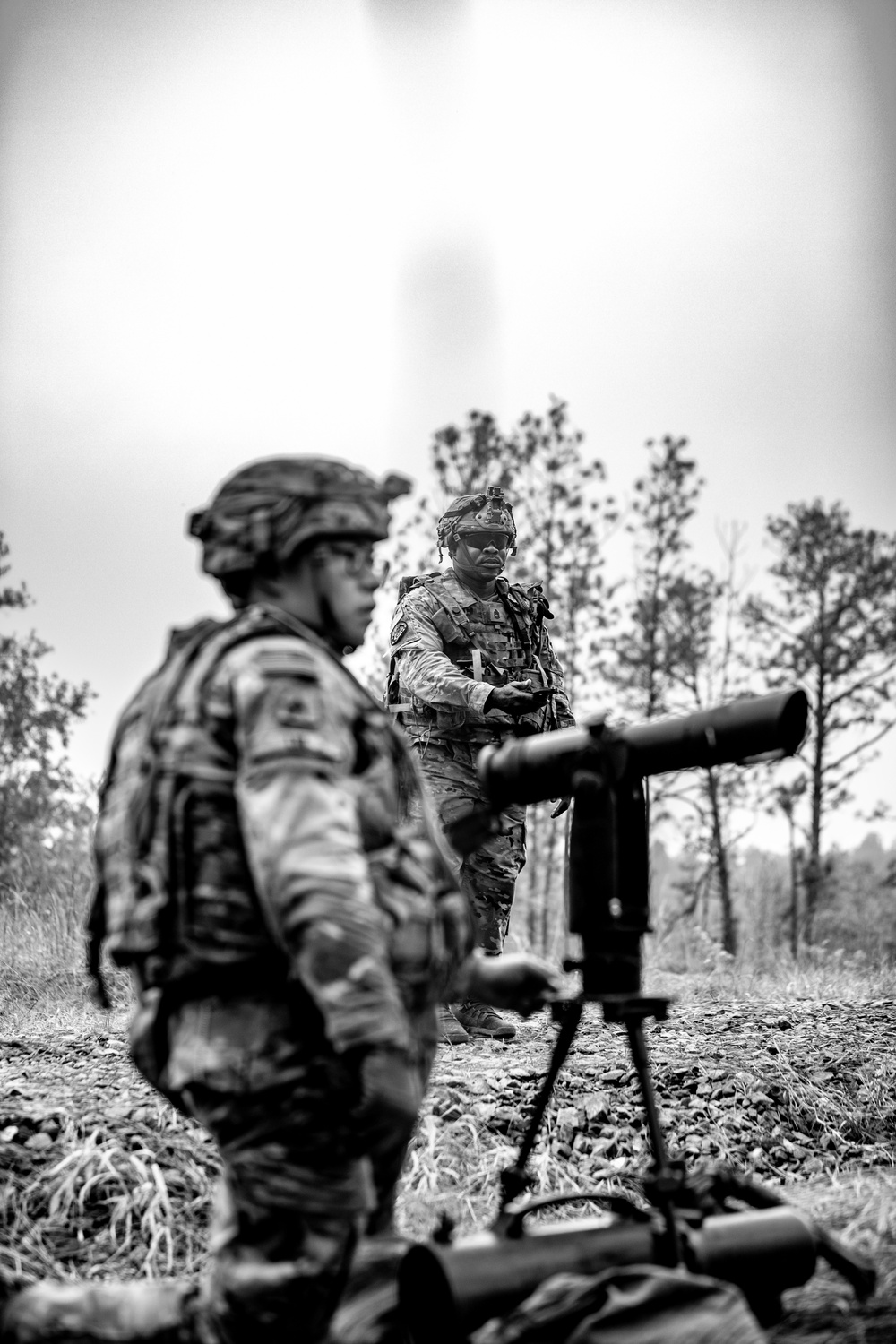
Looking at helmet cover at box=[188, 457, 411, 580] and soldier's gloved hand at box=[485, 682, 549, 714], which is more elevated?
soldier's gloved hand at box=[485, 682, 549, 714]

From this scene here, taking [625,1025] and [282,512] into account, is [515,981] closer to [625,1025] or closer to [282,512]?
[625,1025]

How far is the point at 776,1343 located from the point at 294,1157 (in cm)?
116

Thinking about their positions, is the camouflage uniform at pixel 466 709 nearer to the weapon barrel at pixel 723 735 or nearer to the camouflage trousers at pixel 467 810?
the camouflage trousers at pixel 467 810

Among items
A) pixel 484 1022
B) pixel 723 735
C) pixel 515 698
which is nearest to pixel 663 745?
pixel 723 735

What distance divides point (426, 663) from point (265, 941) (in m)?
4.35

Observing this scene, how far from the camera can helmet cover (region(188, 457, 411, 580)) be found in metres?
2.80

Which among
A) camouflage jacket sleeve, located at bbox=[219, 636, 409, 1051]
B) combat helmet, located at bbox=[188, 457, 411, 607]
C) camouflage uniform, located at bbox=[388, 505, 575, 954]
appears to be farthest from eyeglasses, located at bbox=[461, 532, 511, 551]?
camouflage jacket sleeve, located at bbox=[219, 636, 409, 1051]

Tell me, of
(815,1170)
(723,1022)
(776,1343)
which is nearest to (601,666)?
(723,1022)

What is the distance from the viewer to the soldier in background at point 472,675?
6945mm

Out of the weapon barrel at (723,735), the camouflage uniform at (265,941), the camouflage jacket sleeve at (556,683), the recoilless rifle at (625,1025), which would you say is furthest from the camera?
the camouflage jacket sleeve at (556,683)

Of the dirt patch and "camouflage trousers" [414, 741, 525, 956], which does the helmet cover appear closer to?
the dirt patch

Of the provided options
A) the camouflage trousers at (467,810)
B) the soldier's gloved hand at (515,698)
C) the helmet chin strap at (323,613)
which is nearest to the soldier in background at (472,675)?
the camouflage trousers at (467,810)

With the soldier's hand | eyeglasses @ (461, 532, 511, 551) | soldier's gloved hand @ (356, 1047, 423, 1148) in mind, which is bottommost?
soldier's gloved hand @ (356, 1047, 423, 1148)

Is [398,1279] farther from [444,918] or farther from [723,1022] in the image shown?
[723,1022]
